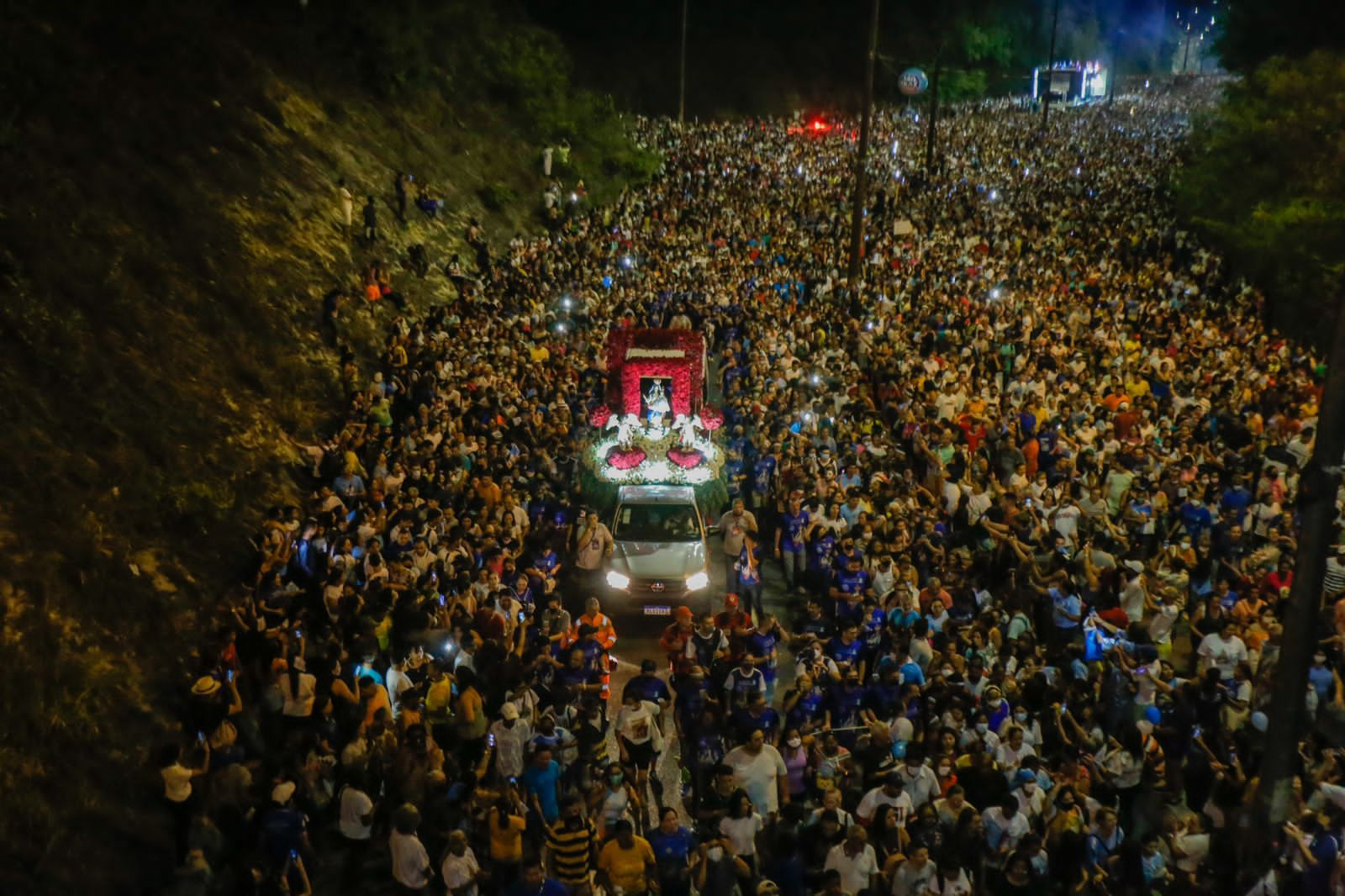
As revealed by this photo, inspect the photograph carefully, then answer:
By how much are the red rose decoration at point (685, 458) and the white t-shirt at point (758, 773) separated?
8.03 meters

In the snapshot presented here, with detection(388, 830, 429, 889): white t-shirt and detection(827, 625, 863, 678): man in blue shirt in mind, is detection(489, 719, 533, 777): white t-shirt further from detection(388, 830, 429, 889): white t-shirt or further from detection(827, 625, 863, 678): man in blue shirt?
detection(827, 625, 863, 678): man in blue shirt

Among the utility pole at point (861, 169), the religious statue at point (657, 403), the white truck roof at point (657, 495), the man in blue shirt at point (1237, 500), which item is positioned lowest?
the white truck roof at point (657, 495)

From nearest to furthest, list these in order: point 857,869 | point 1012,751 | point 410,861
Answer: point 857,869, point 410,861, point 1012,751

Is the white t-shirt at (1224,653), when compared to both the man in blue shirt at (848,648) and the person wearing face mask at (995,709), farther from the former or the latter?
the man in blue shirt at (848,648)

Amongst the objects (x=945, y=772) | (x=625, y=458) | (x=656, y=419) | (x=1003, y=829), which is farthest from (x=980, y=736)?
(x=656, y=419)

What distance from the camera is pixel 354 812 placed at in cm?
872

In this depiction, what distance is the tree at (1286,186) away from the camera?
2730 cm

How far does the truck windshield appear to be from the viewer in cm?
1455

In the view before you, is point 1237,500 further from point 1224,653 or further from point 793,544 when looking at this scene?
point 793,544

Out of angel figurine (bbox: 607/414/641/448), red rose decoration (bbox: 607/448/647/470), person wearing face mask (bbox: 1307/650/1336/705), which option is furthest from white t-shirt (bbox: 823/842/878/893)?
angel figurine (bbox: 607/414/641/448)

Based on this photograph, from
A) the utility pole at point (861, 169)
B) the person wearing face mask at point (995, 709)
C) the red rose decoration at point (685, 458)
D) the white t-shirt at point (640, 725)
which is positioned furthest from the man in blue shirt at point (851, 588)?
the utility pole at point (861, 169)

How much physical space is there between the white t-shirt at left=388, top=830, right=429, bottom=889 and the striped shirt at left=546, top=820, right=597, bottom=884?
0.82 meters

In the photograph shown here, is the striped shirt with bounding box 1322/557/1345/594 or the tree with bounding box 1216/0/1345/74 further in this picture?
the tree with bounding box 1216/0/1345/74

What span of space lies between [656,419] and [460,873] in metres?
10.7
